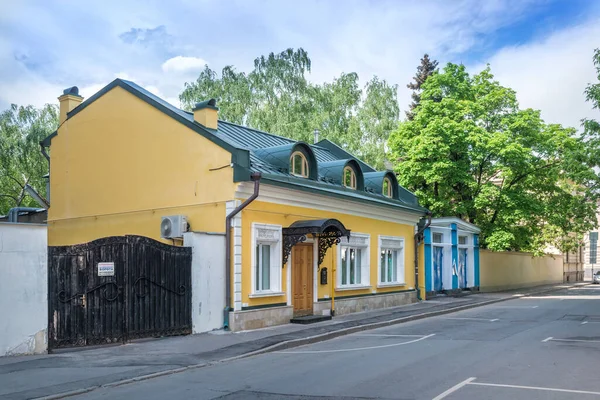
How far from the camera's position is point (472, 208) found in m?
32.8

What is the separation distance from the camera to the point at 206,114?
17266 mm

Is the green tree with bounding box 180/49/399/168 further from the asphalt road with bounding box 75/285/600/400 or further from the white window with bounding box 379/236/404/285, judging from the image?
the asphalt road with bounding box 75/285/600/400

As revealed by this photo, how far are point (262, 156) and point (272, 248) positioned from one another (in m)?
2.82

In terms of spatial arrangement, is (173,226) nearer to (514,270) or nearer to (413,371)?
(413,371)

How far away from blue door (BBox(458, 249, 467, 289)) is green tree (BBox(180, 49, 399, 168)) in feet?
42.1

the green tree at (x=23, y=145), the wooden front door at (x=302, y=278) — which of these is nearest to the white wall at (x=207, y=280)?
the wooden front door at (x=302, y=278)

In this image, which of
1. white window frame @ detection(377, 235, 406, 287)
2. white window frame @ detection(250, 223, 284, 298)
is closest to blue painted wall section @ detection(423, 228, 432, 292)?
white window frame @ detection(377, 235, 406, 287)

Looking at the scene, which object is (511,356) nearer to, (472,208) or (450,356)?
(450,356)

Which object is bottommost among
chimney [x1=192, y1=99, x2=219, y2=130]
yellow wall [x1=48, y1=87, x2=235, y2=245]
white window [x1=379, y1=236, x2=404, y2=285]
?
white window [x1=379, y1=236, x2=404, y2=285]

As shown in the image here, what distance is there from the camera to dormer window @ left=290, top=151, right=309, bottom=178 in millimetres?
18672

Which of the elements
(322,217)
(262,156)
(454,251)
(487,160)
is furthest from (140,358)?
(487,160)

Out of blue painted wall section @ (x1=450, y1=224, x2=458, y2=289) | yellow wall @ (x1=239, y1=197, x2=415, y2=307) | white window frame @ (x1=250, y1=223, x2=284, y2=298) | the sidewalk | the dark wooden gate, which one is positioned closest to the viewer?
the sidewalk

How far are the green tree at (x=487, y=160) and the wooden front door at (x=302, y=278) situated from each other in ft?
47.8

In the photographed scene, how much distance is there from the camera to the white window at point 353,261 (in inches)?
808
